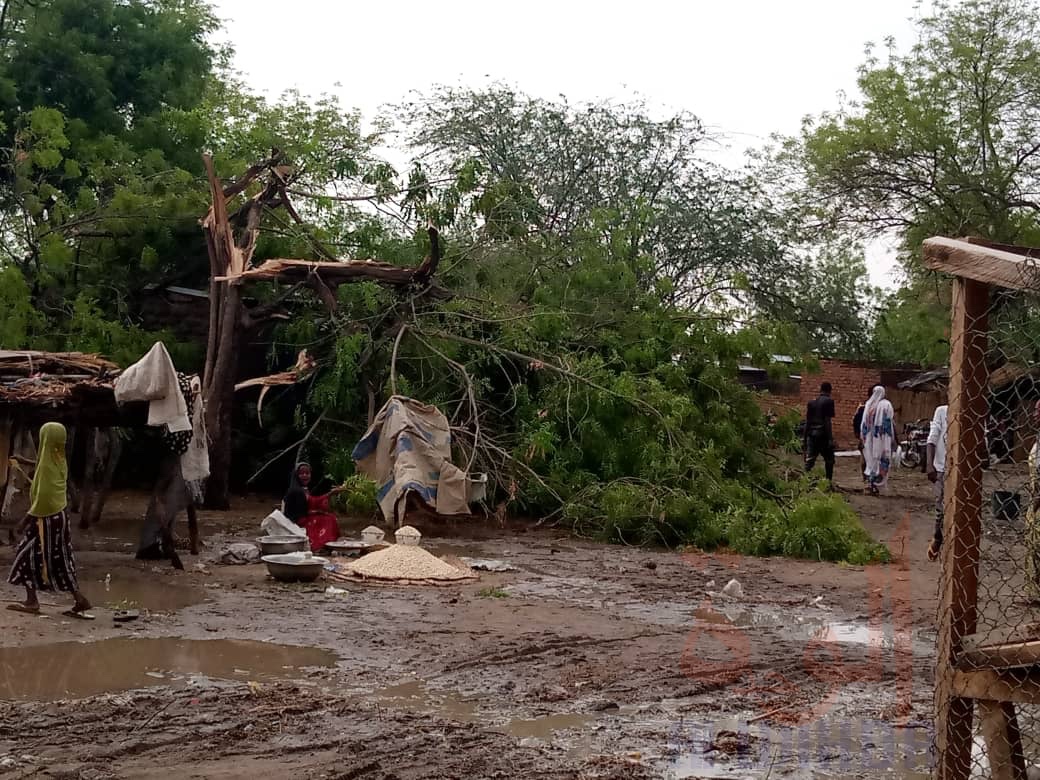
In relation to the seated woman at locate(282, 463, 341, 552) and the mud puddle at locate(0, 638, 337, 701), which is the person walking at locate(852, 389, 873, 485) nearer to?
the seated woman at locate(282, 463, 341, 552)

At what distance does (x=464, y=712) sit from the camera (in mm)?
6395

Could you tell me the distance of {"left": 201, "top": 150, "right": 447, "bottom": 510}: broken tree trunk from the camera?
49.3 ft

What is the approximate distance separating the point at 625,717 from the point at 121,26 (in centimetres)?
1816

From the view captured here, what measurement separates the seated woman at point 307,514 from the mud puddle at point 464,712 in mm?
5363

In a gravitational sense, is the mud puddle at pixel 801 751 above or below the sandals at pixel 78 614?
above

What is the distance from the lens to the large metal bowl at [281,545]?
10.9 metres

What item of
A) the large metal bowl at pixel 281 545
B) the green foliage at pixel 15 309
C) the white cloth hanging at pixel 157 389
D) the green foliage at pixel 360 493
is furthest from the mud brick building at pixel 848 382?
the white cloth hanging at pixel 157 389

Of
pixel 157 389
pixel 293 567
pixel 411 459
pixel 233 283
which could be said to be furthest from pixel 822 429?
pixel 157 389

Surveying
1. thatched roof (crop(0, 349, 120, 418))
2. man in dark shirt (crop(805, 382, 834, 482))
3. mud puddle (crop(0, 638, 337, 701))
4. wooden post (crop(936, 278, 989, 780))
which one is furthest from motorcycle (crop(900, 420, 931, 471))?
wooden post (crop(936, 278, 989, 780))

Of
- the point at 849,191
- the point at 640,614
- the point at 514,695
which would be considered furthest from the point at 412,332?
the point at 849,191

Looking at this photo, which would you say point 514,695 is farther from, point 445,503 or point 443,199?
point 443,199

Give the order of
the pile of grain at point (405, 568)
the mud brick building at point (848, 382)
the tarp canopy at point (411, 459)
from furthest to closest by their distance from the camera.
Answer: the mud brick building at point (848, 382), the tarp canopy at point (411, 459), the pile of grain at point (405, 568)

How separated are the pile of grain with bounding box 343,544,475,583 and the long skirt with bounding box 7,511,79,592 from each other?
9.27 ft

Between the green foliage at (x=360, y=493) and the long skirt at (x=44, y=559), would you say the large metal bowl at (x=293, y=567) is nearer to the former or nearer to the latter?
the long skirt at (x=44, y=559)
